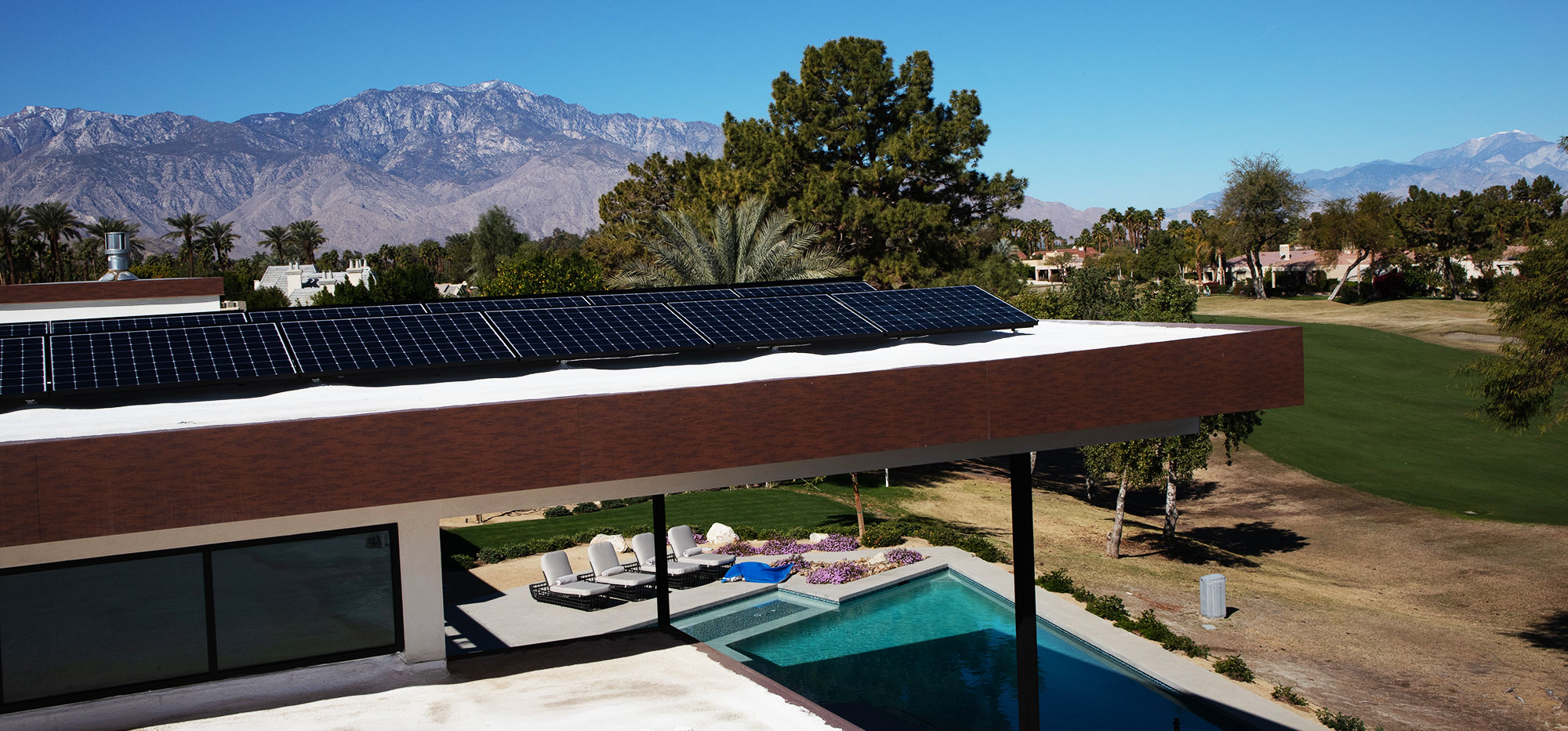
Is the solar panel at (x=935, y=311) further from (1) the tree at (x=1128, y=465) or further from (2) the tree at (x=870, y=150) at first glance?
(2) the tree at (x=870, y=150)

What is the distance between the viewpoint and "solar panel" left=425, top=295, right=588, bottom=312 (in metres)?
12.6

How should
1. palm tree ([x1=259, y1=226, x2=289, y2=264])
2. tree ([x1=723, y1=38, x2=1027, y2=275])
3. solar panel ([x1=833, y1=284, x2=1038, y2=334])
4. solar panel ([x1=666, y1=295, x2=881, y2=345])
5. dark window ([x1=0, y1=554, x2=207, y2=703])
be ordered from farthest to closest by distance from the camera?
palm tree ([x1=259, y1=226, x2=289, y2=264]) → tree ([x1=723, y1=38, x2=1027, y2=275]) → solar panel ([x1=833, y1=284, x2=1038, y2=334]) → solar panel ([x1=666, y1=295, x2=881, y2=345]) → dark window ([x1=0, y1=554, x2=207, y2=703])

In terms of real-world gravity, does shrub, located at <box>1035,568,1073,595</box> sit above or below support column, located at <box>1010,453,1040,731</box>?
below

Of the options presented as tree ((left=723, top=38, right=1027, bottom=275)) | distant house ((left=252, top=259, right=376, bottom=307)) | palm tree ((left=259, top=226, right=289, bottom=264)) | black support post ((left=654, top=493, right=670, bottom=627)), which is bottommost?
black support post ((left=654, top=493, right=670, bottom=627))

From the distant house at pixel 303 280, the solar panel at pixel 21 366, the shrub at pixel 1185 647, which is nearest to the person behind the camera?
the solar panel at pixel 21 366

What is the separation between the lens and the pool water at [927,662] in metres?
15.3

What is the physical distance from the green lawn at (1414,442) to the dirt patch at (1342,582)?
2181 millimetres

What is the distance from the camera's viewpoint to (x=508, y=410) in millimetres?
8047

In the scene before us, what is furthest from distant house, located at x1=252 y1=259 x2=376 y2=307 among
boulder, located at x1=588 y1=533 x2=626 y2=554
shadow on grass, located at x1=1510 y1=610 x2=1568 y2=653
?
shadow on grass, located at x1=1510 y1=610 x2=1568 y2=653

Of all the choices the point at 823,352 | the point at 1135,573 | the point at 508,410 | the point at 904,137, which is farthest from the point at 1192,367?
the point at 904,137

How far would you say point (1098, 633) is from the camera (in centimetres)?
1817

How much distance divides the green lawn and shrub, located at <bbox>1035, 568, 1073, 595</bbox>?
65.7 feet

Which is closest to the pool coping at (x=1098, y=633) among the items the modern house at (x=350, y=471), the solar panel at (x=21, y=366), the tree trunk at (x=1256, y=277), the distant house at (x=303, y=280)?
the modern house at (x=350, y=471)

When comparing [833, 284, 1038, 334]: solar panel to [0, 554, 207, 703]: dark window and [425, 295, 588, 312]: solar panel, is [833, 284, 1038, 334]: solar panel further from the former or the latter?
[0, 554, 207, 703]: dark window
